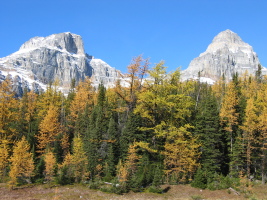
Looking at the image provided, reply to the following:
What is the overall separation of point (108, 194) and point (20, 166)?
12869mm

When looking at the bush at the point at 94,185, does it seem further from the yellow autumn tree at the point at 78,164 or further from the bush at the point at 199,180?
the bush at the point at 199,180

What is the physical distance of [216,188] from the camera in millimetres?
30828

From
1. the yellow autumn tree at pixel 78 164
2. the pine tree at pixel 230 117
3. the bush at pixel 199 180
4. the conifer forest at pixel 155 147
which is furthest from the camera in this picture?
the pine tree at pixel 230 117

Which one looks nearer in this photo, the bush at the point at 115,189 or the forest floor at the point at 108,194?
the forest floor at the point at 108,194

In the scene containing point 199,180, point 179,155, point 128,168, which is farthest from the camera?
point 179,155

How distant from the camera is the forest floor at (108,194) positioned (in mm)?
26469

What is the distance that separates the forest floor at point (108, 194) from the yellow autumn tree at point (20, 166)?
1742 millimetres

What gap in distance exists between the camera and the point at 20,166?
3183 cm

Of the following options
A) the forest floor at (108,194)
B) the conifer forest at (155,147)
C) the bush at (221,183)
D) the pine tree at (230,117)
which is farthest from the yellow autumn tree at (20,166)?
the pine tree at (230,117)

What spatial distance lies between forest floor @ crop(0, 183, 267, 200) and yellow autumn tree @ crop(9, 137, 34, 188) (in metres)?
1.74

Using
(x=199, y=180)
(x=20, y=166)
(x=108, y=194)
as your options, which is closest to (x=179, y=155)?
(x=199, y=180)

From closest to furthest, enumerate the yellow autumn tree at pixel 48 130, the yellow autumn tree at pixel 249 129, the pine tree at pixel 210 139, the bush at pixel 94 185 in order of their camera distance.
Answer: the bush at pixel 94 185
the yellow autumn tree at pixel 249 129
the pine tree at pixel 210 139
the yellow autumn tree at pixel 48 130

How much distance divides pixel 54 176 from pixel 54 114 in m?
11.5

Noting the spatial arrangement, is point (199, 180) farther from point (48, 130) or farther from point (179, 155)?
point (48, 130)
